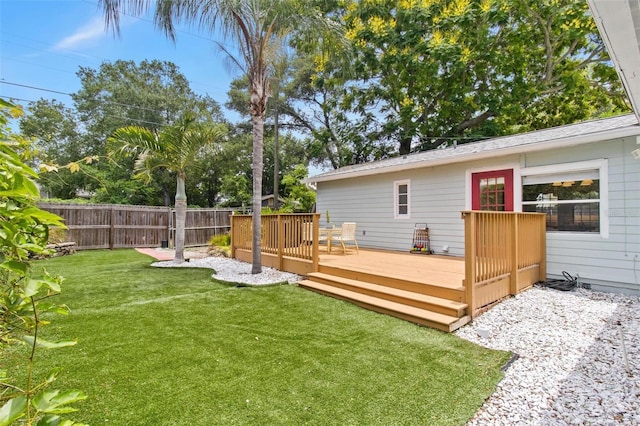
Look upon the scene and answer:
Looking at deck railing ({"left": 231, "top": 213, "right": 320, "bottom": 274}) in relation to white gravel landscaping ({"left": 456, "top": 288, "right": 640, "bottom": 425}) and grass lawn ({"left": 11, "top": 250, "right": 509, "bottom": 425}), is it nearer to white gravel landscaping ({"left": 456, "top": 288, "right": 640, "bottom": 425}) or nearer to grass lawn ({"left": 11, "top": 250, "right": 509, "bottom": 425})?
grass lawn ({"left": 11, "top": 250, "right": 509, "bottom": 425})

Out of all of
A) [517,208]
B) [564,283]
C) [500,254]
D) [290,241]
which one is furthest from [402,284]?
[517,208]

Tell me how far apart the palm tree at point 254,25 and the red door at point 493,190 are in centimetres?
463

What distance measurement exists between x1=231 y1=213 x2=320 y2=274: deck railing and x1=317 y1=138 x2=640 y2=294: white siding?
3363mm

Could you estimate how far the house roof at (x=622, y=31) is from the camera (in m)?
2.35

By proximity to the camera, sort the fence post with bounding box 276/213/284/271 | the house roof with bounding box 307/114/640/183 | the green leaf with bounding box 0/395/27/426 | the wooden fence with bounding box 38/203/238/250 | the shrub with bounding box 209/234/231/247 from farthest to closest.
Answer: the wooden fence with bounding box 38/203/238/250 < the shrub with bounding box 209/234/231/247 < the fence post with bounding box 276/213/284/271 < the house roof with bounding box 307/114/640/183 < the green leaf with bounding box 0/395/27/426

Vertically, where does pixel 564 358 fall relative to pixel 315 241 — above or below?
below

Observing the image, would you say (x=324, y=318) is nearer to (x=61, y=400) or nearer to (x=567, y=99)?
(x=61, y=400)

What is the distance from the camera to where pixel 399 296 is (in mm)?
4785

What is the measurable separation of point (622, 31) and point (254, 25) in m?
5.69

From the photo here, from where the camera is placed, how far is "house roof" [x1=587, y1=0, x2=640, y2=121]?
7.72 ft

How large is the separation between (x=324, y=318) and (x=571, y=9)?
1490 centimetres

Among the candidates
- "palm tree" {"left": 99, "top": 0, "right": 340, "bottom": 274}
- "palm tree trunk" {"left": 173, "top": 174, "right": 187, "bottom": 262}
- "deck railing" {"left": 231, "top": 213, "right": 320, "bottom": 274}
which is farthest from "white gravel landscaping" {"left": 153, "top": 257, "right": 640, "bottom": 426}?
"palm tree trunk" {"left": 173, "top": 174, "right": 187, "bottom": 262}

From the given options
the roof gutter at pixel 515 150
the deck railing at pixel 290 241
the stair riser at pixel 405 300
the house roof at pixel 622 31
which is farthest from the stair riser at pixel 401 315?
the roof gutter at pixel 515 150

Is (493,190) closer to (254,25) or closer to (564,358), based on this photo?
(564,358)
